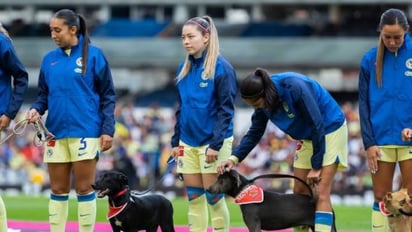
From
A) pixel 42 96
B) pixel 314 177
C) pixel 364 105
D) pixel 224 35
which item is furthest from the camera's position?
pixel 224 35

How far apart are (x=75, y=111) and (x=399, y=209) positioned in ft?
10.3

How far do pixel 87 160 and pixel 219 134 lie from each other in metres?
1.26

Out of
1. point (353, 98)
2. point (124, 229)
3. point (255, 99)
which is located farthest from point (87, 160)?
point (353, 98)

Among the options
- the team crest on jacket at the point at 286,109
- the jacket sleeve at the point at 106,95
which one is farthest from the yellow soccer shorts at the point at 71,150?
the team crest on jacket at the point at 286,109

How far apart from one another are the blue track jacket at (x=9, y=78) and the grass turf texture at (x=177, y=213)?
505cm

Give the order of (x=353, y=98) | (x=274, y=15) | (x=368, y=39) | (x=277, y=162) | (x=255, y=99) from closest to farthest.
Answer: (x=255, y=99), (x=277, y=162), (x=353, y=98), (x=368, y=39), (x=274, y=15)

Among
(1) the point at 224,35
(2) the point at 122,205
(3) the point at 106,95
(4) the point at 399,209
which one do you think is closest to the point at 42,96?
(3) the point at 106,95

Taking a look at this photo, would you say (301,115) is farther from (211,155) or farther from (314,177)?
(211,155)

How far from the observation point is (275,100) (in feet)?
33.3

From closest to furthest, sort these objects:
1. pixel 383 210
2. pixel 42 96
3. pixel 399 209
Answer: pixel 399 209
pixel 383 210
pixel 42 96

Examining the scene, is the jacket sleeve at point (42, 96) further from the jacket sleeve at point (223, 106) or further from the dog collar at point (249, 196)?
the dog collar at point (249, 196)

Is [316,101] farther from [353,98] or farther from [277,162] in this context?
[353,98]

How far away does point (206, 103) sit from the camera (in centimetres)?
1109

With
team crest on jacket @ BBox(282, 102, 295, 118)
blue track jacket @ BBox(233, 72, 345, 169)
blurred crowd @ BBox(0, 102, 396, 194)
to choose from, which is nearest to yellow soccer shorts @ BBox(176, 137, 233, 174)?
blue track jacket @ BBox(233, 72, 345, 169)
